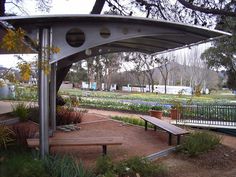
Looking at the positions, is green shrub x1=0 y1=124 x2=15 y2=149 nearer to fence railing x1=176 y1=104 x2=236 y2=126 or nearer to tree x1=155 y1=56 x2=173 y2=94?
tree x1=155 y1=56 x2=173 y2=94

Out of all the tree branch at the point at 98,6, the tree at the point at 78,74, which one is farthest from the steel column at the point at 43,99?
the tree at the point at 78,74

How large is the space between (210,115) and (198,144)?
9.13 metres

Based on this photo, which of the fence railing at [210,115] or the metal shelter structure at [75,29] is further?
the fence railing at [210,115]

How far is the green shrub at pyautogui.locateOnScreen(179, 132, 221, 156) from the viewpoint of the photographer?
28.1 feet

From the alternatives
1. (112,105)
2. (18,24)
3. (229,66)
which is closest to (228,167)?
(18,24)

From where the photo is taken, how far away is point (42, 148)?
22.7ft

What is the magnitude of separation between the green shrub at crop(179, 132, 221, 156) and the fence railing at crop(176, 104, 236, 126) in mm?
6814

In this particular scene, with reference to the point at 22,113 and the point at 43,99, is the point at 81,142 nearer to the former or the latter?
the point at 43,99

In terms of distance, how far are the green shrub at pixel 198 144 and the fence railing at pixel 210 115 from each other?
22.4ft

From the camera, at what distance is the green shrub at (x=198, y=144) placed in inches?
337

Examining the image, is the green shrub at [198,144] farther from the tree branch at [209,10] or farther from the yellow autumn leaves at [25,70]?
the yellow autumn leaves at [25,70]

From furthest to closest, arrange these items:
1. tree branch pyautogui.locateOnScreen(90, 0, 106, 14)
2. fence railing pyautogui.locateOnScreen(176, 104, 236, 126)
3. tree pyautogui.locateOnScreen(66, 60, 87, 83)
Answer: tree pyautogui.locateOnScreen(66, 60, 87, 83)
fence railing pyautogui.locateOnScreen(176, 104, 236, 126)
tree branch pyautogui.locateOnScreen(90, 0, 106, 14)

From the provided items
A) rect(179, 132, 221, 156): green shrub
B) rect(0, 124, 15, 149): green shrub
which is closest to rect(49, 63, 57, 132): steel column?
rect(0, 124, 15, 149): green shrub

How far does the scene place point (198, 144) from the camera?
8859 millimetres
